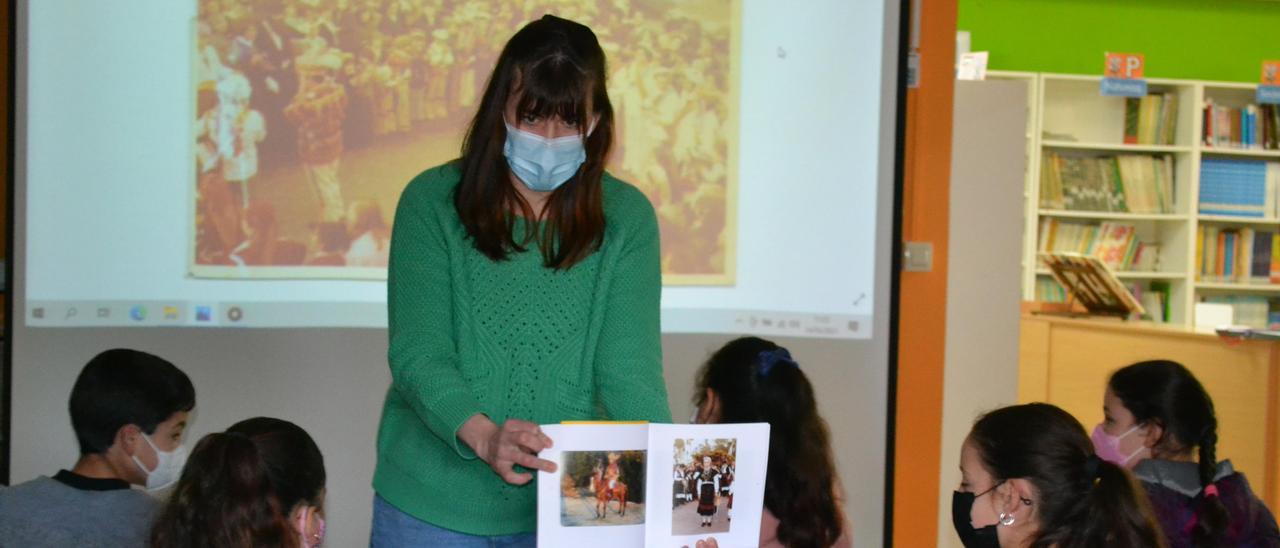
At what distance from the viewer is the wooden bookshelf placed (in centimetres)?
679

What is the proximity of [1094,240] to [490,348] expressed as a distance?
6.02 m

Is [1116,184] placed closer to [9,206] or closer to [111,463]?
[9,206]

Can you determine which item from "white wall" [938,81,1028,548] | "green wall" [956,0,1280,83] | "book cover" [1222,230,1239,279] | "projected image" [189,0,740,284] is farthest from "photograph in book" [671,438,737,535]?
"book cover" [1222,230,1239,279]

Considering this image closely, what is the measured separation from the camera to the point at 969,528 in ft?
6.59

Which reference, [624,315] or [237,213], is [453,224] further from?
[237,213]

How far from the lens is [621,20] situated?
3.31m

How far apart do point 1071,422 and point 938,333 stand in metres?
1.71

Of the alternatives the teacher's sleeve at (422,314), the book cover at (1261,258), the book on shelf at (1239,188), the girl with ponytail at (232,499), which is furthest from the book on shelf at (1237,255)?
the girl with ponytail at (232,499)

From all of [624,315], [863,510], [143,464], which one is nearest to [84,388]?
[143,464]

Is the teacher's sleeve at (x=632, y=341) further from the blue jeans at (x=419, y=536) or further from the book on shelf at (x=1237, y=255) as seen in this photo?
the book on shelf at (x=1237, y=255)

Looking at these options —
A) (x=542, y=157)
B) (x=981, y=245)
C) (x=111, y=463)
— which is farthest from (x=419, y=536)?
(x=981, y=245)

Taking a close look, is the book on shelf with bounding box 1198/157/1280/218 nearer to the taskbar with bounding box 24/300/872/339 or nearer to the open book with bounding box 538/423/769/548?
the taskbar with bounding box 24/300/872/339

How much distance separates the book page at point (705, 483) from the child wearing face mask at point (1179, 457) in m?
1.20

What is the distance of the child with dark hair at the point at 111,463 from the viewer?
190 cm
